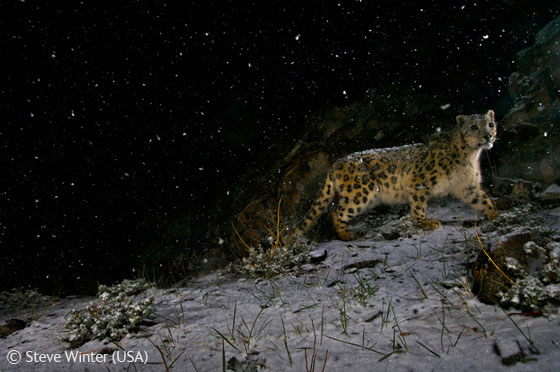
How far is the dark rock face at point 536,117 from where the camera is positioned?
566 cm

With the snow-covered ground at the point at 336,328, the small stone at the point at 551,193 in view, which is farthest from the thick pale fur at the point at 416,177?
the snow-covered ground at the point at 336,328

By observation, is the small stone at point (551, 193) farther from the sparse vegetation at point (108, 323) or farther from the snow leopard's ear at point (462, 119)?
the sparse vegetation at point (108, 323)

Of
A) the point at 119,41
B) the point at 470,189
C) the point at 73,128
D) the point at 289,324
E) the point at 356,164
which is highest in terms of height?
the point at 119,41

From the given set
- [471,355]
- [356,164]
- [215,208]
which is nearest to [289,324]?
[471,355]

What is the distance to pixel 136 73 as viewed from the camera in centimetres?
687

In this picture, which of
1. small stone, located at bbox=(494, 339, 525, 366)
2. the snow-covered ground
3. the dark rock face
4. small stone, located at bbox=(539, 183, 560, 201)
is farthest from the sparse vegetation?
the dark rock face

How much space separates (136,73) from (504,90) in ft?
28.3

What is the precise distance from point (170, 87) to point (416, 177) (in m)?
5.90

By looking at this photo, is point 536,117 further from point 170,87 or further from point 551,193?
point 170,87

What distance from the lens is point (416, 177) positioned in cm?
539

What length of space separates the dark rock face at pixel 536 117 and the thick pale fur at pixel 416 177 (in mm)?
1487

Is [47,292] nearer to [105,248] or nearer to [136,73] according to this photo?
[105,248]

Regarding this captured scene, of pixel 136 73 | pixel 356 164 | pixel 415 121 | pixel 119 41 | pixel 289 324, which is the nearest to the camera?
pixel 289 324

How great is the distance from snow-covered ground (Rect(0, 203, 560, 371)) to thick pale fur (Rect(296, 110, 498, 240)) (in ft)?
3.96
